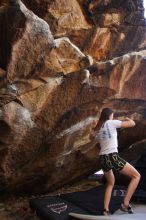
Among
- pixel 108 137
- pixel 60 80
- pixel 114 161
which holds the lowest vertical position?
pixel 114 161

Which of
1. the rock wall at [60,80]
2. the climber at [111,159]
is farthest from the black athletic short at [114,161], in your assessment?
the rock wall at [60,80]

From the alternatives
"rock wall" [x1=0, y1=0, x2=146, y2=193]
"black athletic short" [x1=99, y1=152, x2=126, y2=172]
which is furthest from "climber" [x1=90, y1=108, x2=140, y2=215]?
"rock wall" [x1=0, y1=0, x2=146, y2=193]

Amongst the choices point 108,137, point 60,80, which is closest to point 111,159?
point 108,137

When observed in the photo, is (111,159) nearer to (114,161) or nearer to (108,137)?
(114,161)

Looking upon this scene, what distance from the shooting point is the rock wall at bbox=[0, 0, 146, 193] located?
7035 mm

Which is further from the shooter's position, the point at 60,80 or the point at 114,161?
the point at 60,80

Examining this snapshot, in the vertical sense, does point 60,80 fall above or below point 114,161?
above

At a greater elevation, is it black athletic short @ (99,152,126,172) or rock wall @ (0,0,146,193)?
rock wall @ (0,0,146,193)

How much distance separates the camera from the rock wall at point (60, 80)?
7035 mm

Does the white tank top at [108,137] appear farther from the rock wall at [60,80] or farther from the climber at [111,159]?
the rock wall at [60,80]

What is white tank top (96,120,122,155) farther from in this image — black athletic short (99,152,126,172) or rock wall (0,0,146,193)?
rock wall (0,0,146,193)

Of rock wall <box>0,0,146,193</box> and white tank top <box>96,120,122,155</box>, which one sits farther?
rock wall <box>0,0,146,193</box>

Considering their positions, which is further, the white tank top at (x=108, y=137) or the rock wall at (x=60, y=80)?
the rock wall at (x=60, y=80)

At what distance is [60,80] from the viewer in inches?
305
